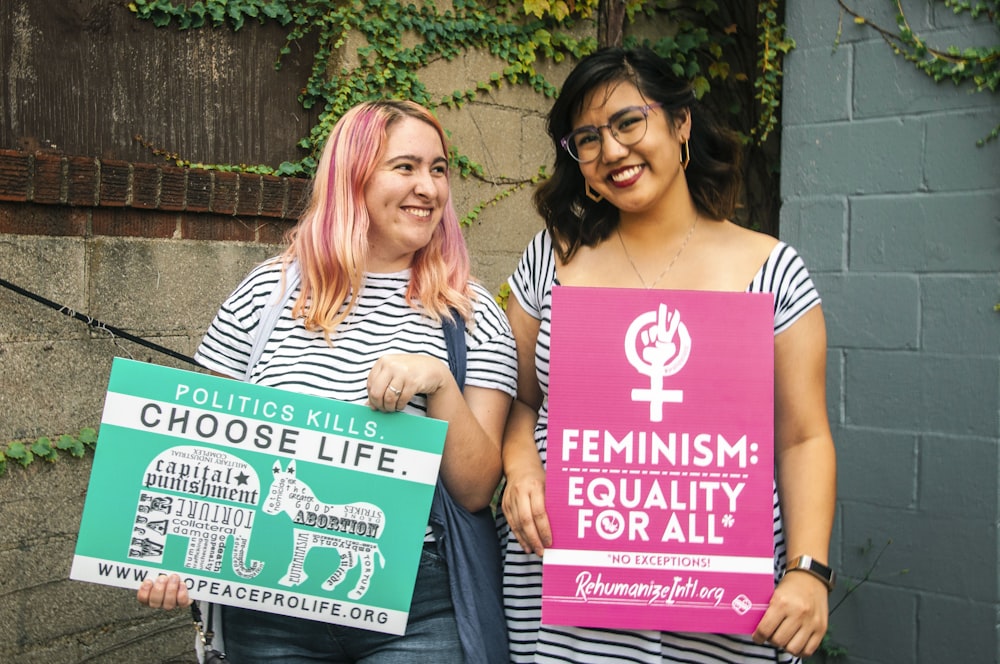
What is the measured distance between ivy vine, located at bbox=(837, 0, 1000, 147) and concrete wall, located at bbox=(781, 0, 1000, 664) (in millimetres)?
25

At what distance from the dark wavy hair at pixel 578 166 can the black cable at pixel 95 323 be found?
53.1 inches

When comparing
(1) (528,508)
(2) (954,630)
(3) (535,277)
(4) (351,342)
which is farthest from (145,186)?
(2) (954,630)

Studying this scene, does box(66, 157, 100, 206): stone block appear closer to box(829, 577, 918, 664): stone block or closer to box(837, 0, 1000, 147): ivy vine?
box(837, 0, 1000, 147): ivy vine

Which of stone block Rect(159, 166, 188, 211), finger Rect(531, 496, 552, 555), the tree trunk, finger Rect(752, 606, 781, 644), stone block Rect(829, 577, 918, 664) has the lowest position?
stone block Rect(829, 577, 918, 664)

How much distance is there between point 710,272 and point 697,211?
6.8 inches

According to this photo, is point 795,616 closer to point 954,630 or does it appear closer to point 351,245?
point 351,245

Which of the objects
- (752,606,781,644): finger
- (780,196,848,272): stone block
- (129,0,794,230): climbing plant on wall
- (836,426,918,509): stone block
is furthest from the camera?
(129,0,794,230): climbing plant on wall

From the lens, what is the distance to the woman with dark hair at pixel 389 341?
1.93 metres

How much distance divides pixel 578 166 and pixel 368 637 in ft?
3.50

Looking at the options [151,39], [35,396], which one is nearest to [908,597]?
[35,396]

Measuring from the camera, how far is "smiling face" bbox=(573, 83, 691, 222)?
1.98m

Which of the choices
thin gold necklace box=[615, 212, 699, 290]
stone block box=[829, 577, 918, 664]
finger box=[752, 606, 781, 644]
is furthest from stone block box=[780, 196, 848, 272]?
finger box=[752, 606, 781, 644]

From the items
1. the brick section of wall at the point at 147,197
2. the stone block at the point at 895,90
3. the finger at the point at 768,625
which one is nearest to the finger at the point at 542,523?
the finger at the point at 768,625

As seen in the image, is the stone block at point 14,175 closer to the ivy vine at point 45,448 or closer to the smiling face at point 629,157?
the ivy vine at point 45,448
